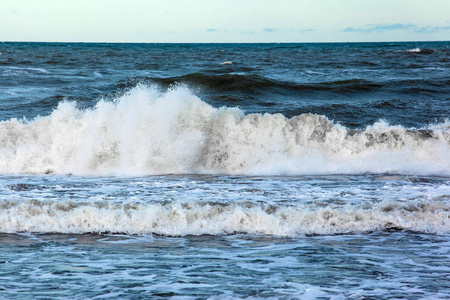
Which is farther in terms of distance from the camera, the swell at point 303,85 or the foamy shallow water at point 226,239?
the swell at point 303,85

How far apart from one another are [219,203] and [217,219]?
725 millimetres

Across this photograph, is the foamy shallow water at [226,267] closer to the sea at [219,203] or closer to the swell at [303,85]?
the sea at [219,203]

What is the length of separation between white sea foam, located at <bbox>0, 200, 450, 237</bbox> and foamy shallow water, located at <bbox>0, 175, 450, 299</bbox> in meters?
0.01

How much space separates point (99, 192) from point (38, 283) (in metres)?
3.55

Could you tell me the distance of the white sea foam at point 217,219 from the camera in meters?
6.51

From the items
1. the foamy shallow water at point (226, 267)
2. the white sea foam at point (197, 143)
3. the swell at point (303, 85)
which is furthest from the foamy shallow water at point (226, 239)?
the swell at point (303, 85)

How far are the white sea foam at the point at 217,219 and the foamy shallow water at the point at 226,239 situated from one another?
0.01 m

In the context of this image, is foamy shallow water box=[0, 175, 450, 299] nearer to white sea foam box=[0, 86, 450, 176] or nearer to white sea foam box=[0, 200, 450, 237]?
white sea foam box=[0, 200, 450, 237]

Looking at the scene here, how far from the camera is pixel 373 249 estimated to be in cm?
579

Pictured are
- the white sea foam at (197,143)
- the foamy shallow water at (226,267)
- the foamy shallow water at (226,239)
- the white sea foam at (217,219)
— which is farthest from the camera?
the white sea foam at (197,143)

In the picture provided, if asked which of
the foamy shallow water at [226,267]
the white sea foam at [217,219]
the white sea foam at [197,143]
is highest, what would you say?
the white sea foam at [197,143]

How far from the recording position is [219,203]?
24.4 feet

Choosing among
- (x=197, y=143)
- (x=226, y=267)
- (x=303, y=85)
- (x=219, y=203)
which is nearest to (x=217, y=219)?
(x=219, y=203)

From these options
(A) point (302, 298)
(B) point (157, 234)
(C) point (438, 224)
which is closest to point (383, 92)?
(C) point (438, 224)
